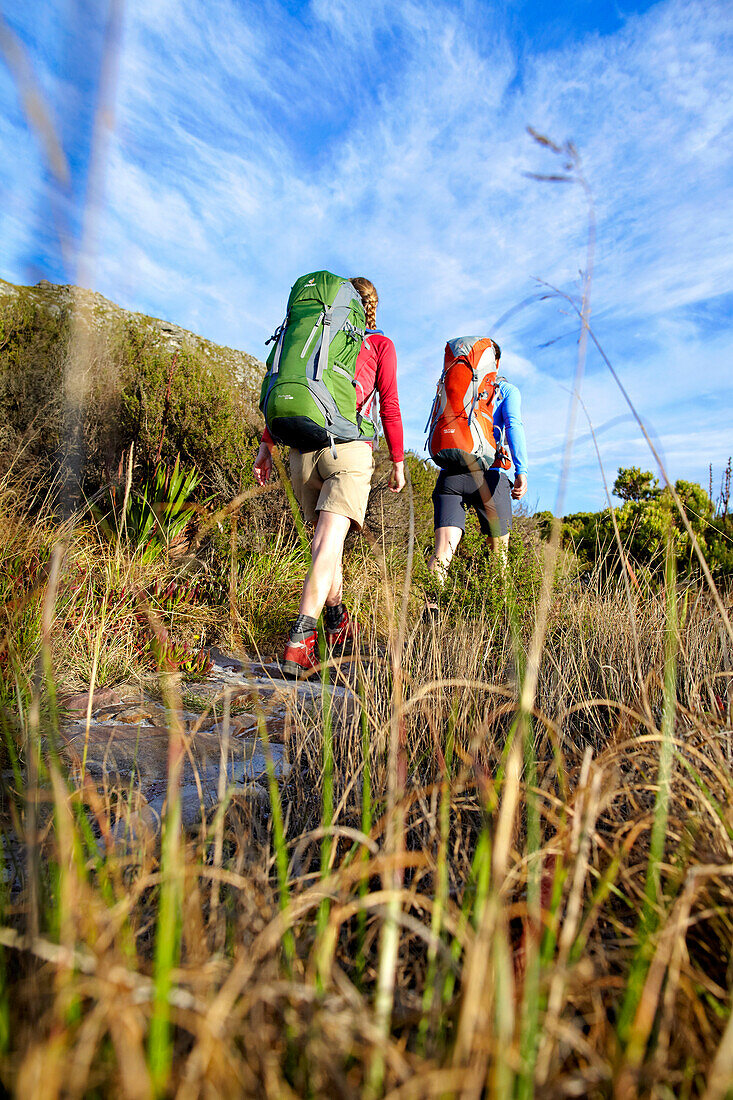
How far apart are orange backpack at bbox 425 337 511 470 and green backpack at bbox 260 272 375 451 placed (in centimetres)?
85

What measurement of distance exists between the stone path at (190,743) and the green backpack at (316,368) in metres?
1.25

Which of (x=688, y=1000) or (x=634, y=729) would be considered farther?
(x=634, y=729)

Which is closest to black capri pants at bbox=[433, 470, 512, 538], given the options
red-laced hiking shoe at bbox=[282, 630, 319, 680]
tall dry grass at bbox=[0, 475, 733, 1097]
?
red-laced hiking shoe at bbox=[282, 630, 319, 680]

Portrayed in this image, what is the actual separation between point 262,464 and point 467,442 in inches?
51.4

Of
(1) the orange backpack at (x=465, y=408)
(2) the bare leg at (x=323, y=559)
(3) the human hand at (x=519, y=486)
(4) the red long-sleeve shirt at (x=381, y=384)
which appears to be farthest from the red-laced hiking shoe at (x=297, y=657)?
(3) the human hand at (x=519, y=486)

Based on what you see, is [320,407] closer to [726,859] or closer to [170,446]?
[726,859]

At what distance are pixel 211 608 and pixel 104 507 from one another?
5.42ft

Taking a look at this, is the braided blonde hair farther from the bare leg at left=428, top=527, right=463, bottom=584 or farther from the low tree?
the low tree

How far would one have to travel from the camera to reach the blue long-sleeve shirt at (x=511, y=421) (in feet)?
12.9

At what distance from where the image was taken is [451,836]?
1.27 m

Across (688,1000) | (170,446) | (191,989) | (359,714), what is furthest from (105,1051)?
(170,446)

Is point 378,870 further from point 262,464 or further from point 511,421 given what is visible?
point 511,421

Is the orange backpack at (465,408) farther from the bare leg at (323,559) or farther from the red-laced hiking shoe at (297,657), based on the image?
the red-laced hiking shoe at (297,657)

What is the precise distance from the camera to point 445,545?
3.70m
